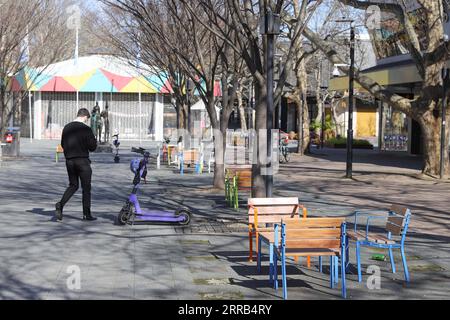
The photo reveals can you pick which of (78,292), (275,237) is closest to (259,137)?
(275,237)

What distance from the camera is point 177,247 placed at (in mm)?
10555

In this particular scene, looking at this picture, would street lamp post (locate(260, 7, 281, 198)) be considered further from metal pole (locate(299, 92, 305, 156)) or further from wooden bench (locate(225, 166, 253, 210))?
metal pole (locate(299, 92, 305, 156))

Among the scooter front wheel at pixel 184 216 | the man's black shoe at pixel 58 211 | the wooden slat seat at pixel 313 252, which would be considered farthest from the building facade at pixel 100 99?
the wooden slat seat at pixel 313 252

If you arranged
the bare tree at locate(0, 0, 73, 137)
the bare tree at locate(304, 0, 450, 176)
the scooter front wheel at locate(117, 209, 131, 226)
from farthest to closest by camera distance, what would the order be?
the bare tree at locate(0, 0, 73, 137), the bare tree at locate(304, 0, 450, 176), the scooter front wheel at locate(117, 209, 131, 226)

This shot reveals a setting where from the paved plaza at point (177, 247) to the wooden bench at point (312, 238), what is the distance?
406mm

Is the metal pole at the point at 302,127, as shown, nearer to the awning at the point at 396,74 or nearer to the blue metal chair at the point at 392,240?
the awning at the point at 396,74

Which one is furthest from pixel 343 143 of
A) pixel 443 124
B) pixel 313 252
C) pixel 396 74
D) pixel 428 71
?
pixel 313 252

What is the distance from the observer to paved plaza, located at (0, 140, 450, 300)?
792 cm

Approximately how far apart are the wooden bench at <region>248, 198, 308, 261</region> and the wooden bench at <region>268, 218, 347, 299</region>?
143 cm

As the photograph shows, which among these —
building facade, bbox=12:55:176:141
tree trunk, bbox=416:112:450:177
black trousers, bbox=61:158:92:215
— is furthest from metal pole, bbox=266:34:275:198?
building facade, bbox=12:55:176:141

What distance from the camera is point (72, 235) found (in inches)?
442

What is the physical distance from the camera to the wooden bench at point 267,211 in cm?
955

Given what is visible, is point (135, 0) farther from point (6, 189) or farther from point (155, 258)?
point (155, 258)

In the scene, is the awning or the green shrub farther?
the green shrub
